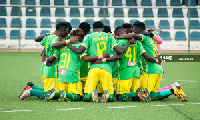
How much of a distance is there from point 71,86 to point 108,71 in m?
0.73

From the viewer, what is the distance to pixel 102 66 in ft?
18.1

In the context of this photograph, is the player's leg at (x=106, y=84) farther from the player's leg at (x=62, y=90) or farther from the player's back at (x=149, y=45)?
the player's back at (x=149, y=45)

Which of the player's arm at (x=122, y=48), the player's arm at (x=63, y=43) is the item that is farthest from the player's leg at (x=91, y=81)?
the player's arm at (x=63, y=43)

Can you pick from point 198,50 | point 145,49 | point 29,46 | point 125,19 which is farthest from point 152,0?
point 145,49

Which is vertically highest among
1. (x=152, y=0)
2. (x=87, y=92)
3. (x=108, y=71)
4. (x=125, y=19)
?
(x=152, y=0)

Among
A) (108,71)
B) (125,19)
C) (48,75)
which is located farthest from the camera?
(125,19)

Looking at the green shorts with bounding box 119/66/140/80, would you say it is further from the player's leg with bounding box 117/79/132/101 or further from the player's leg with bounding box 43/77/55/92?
the player's leg with bounding box 43/77/55/92

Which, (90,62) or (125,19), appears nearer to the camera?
(90,62)

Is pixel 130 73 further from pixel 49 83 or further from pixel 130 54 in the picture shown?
pixel 49 83

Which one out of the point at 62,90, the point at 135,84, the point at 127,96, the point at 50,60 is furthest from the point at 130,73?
the point at 50,60

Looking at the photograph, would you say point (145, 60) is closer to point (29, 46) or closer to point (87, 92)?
point (87, 92)

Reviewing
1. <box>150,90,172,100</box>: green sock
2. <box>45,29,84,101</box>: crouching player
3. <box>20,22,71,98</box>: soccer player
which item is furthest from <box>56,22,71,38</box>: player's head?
<box>150,90,172,100</box>: green sock

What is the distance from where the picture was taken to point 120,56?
558 cm

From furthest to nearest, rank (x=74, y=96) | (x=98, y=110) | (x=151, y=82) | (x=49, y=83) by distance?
(x=49, y=83), (x=151, y=82), (x=74, y=96), (x=98, y=110)
